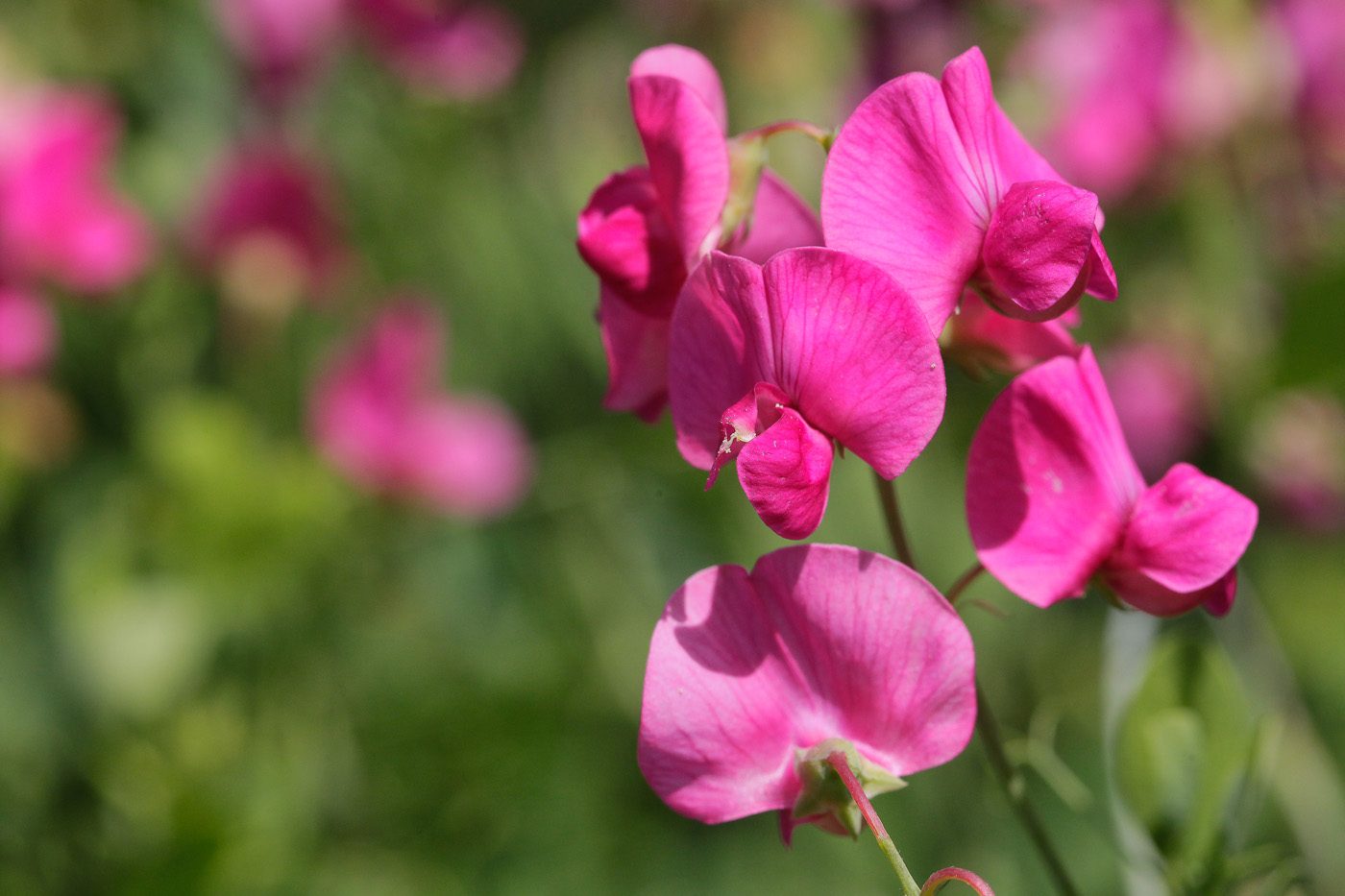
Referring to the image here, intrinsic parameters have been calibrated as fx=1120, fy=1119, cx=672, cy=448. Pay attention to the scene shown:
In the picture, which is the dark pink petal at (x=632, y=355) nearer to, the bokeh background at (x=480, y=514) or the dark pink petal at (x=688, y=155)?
the dark pink petal at (x=688, y=155)

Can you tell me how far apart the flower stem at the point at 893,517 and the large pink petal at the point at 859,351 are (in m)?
0.02

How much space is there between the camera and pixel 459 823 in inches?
36.8

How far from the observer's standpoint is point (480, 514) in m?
1.27

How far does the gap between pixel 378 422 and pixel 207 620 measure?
26 cm

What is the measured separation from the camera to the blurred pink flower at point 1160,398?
48.8 inches

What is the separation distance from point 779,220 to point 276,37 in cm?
107

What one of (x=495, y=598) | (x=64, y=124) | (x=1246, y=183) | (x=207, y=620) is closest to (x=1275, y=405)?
(x=1246, y=183)

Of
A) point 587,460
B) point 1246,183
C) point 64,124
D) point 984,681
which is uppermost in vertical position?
point 64,124

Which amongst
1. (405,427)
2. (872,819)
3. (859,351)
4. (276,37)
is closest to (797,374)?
(859,351)

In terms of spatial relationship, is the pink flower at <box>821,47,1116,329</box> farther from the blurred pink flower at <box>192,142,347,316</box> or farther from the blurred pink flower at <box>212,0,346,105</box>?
the blurred pink flower at <box>212,0,346,105</box>

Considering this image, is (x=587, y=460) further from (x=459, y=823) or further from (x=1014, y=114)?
(x=1014, y=114)

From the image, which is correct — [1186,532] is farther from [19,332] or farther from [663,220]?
[19,332]

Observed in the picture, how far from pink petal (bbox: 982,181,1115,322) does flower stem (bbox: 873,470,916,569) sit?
7 centimetres

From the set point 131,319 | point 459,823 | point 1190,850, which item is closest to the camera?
point 1190,850
